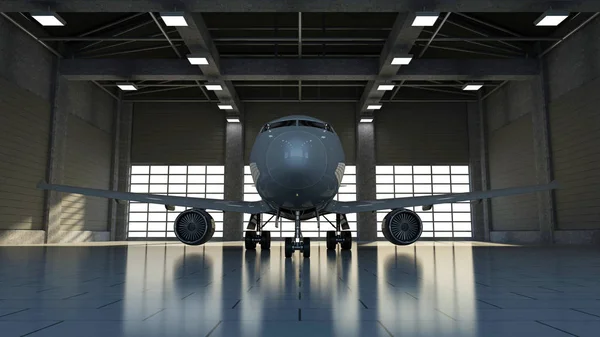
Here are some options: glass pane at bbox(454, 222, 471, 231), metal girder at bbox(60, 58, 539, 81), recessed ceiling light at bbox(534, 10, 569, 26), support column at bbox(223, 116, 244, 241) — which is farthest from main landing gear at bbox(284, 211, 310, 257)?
glass pane at bbox(454, 222, 471, 231)

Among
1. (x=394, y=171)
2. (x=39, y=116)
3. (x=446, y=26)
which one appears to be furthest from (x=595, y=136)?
(x=39, y=116)

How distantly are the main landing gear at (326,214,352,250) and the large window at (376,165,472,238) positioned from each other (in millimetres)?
13795

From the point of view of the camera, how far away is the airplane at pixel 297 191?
8109 mm

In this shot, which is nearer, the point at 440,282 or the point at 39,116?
the point at 440,282

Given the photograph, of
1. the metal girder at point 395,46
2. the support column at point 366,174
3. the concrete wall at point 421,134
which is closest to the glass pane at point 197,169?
the support column at point 366,174

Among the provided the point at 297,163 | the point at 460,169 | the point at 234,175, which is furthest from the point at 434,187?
the point at 297,163

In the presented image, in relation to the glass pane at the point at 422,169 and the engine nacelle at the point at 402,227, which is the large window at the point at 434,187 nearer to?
the glass pane at the point at 422,169

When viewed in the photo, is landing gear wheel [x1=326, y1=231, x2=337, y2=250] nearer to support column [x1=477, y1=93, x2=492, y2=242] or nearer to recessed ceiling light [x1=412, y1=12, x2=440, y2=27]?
recessed ceiling light [x1=412, y1=12, x2=440, y2=27]

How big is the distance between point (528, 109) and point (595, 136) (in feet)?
17.9

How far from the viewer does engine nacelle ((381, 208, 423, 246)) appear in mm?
10406

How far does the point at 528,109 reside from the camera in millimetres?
21016

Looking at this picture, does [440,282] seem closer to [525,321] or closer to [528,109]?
[525,321]

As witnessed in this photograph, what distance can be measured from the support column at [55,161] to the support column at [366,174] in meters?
15.0

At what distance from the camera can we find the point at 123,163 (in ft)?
85.1
